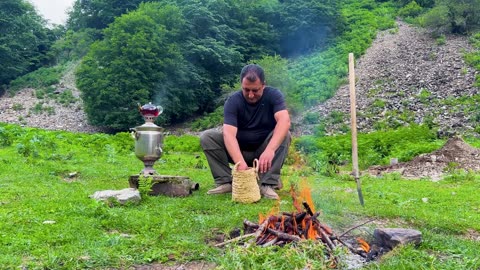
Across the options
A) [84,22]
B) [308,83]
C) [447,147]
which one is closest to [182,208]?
[447,147]

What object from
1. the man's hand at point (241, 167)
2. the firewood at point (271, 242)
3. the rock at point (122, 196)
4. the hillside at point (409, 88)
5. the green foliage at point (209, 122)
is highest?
the hillside at point (409, 88)

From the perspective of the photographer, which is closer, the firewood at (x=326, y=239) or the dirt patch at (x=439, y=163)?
the firewood at (x=326, y=239)

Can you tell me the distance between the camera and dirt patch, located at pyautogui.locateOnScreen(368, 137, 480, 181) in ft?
28.9

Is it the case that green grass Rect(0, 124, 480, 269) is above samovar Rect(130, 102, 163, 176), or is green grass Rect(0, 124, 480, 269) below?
below

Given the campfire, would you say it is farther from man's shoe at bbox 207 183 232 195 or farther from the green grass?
man's shoe at bbox 207 183 232 195

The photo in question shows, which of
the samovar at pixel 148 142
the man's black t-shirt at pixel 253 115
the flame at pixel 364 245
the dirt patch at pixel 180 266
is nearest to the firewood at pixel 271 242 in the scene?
the dirt patch at pixel 180 266

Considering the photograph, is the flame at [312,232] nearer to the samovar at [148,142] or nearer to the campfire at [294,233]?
the campfire at [294,233]

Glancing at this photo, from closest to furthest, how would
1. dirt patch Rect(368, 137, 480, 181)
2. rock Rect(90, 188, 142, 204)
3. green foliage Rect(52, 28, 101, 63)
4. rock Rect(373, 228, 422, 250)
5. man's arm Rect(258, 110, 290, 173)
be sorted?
rock Rect(373, 228, 422, 250), rock Rect(90, 188, 142, 204), man's arm Rect(258, 110, 290, 173), dirt patch Rect(368, 137, 480, 181), green foliage Rect(52, 28, 101, 63)

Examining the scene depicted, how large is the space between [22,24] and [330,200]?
4015 cm

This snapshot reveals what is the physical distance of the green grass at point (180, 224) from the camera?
2572mm

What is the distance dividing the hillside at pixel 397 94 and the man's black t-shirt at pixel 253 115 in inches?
460

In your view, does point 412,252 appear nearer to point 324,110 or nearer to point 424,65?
point 324,110

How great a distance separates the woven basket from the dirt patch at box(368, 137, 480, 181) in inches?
197

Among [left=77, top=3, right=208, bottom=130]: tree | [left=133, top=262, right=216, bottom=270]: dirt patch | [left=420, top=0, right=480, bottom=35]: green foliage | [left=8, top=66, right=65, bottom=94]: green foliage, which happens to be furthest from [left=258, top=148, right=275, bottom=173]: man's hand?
[left=8, top=66, right=65, bottom=94]: green foliage
